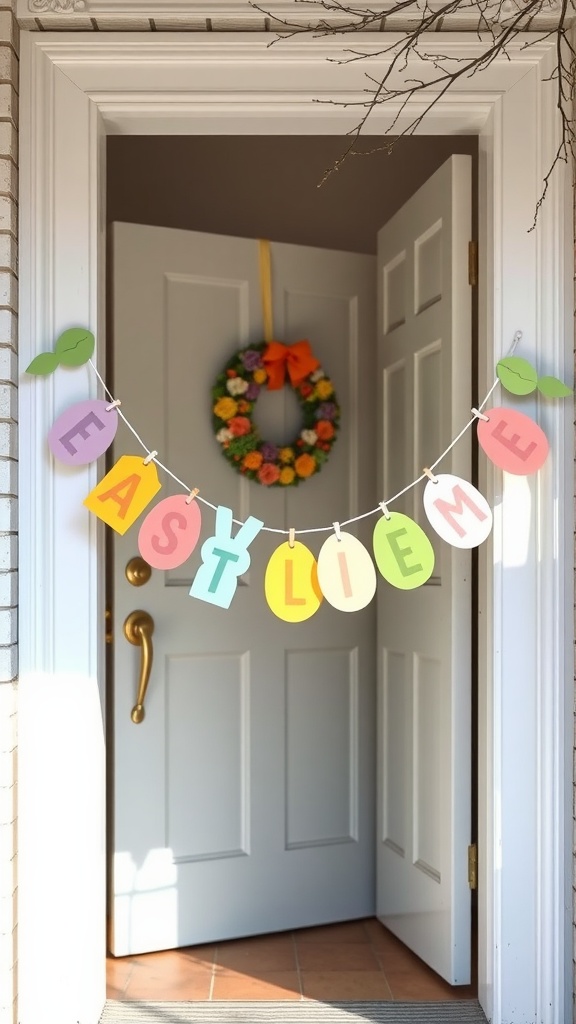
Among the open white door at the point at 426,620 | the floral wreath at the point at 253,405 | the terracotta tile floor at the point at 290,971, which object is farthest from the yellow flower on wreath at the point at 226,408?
the terracotta tile floor at the point at 290,971

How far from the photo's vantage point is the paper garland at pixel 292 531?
1.93m

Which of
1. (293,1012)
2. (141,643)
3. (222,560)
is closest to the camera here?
(222,560)

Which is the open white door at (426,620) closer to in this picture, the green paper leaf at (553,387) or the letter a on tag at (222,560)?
the green paper leaf at (553,387)

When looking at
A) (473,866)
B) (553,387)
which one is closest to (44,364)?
(553,387)

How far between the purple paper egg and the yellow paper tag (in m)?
0.43

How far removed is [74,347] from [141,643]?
938 millimetres

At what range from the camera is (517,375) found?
2.00 m

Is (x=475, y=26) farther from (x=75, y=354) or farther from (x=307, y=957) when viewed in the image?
(x=307, y=957)

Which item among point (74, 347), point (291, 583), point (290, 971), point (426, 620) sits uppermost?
point (74, 347)

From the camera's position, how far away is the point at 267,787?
2.79m

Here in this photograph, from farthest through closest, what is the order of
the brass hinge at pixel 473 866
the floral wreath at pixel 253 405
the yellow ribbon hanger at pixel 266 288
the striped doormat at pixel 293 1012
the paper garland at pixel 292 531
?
the yellow ribbon hanger at pixel 266 288
the floral wreath at pixel 253 405
the brass hinge at pixel 473 866
the striped doormat at pixel 293 1012
the paper garland at pixel 292 531

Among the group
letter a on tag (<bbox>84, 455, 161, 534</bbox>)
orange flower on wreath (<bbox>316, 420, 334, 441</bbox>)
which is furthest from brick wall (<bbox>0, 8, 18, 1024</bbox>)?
orange flower on wreath (<bbox>316, 420, 334, 441</bbox>)

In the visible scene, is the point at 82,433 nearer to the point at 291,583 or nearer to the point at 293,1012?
the point at 291,583

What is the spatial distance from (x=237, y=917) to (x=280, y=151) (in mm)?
2569
